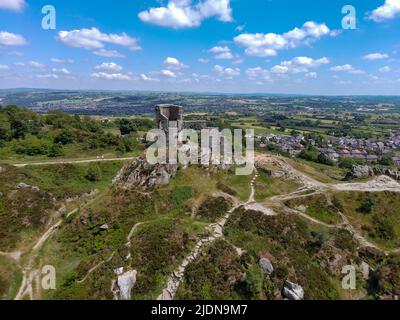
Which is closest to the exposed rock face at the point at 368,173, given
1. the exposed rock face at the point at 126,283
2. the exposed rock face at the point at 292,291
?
the exposed rock face at the point at 292,291

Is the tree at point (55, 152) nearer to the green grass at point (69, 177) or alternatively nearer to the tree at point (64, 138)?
the tree at point (64, 138)

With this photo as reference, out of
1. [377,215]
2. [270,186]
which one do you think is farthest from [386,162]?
[270,186]

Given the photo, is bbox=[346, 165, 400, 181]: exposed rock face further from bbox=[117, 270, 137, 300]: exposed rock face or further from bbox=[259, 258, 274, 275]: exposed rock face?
bbox=[117, 270, 137, 300]: exposed rock face

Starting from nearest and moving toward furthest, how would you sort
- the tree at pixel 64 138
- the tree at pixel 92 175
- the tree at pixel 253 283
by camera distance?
the tree at pixel 253 283
the tree at pixel 92 175
the tree at pixel 64 138

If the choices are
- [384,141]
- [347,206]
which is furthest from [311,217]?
[384,141]

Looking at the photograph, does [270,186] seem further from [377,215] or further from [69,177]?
[69,177]

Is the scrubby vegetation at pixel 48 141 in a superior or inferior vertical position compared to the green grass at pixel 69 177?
superior
